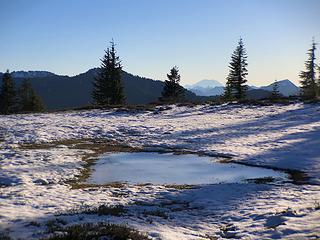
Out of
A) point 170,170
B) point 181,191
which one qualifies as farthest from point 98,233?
point 170,170

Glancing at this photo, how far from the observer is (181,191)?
583 inches

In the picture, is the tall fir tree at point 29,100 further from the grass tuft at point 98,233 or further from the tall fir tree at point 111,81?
the grass tuft at point 98,233

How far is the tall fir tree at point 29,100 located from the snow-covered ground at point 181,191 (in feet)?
127

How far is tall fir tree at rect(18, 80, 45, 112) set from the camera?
75.2 metres

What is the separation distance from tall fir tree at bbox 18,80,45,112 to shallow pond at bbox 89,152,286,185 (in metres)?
53.3

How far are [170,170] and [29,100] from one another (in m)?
63.8

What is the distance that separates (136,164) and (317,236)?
1233cm

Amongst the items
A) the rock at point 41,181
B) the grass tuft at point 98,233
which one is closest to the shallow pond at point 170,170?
the rock at point 41,181

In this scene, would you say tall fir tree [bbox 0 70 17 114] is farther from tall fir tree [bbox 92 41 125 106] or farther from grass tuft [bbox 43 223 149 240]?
grass tuft [bbox 43 223 149 240]

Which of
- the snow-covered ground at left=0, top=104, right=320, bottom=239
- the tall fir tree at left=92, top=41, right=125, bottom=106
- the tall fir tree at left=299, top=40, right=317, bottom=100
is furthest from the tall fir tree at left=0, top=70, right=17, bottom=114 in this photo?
the tall fir tree at left=299, top=40, right=317, bottom=100

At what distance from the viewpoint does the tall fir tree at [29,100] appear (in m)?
75.2

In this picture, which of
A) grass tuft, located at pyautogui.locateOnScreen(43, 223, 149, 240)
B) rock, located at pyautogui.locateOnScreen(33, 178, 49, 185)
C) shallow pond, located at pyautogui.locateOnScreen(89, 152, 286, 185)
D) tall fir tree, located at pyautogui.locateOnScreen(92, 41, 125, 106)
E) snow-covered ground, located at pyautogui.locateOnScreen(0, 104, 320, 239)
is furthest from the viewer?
tall fir tree, located at pyautogui.locateOnScreen(92, 41, 125, 106)

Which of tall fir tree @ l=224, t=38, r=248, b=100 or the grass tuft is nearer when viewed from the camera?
the grass tuft

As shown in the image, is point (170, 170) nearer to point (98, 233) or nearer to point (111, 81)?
point (98, 233)
